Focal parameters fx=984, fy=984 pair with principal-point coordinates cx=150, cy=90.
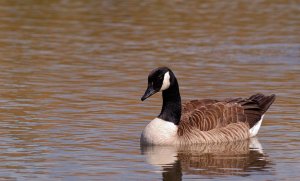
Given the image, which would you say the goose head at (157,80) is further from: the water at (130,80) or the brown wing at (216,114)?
the water at (130,80)

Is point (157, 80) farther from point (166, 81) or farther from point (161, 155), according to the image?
point (161, 155)

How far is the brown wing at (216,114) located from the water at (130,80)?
39 centimetres

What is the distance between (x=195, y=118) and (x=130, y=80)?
5.34m

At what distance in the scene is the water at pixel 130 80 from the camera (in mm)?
13984

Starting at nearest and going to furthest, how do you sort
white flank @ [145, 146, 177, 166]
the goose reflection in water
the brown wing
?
the goose reflection in water < white flank @ [145, 146, 177, 166] < the brown wing

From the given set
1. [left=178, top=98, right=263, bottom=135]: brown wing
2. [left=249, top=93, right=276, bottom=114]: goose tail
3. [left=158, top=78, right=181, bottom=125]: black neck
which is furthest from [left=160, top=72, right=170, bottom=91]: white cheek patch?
[left=249, top=93, right=276, bottom=114]: goose tail

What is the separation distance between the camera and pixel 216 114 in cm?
1599

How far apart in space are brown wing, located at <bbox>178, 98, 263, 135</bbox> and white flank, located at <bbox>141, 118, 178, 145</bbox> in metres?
0.18

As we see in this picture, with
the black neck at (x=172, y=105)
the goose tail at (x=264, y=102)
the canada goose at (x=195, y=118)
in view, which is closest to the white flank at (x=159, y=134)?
the canada goose at (x=195, y=118)

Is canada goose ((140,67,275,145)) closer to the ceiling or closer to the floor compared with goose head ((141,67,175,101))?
closer to the floor

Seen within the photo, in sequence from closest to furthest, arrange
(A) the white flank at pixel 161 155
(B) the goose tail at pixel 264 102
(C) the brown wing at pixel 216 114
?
(A) the white flank at pixel 161 155 → (C) the brown wing at pixel 216 114 → (B) the goose tail at pixel 264 102

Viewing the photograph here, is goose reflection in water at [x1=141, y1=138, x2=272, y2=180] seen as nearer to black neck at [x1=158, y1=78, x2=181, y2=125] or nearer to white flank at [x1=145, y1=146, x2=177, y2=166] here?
white flank at [x1=145, y1=146, x2=177, y2=166]

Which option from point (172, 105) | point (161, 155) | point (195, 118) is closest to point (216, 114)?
point (195, 118)

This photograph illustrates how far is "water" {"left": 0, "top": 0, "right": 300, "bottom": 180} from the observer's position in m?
14.0
